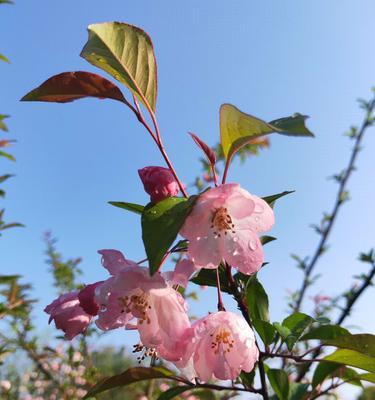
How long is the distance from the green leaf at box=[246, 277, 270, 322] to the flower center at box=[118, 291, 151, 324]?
0.33 metres

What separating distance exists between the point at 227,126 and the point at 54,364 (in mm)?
4299

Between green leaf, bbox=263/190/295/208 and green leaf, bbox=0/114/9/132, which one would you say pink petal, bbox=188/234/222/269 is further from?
green leaf, bbox=0/114/9/132

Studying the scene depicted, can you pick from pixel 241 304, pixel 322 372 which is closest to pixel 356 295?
pixel 322 372

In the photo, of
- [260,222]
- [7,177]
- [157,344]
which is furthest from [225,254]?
[7,177]

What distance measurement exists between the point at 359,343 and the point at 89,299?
0.62m

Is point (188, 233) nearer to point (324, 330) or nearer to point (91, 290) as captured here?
point (91, 290)

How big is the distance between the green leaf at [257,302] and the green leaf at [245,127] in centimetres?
41

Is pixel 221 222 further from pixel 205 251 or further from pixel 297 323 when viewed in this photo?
pixel 297 323

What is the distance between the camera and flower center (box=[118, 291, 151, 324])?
3.01 ft

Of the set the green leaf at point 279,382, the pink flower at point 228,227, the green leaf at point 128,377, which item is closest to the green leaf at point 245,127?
the pink flower at point 228,227

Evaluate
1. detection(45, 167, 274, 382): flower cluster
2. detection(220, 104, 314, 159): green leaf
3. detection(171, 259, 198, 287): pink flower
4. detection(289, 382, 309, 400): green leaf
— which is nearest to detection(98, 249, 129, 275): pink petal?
detection(45, 167, 274, 382): flower cluster

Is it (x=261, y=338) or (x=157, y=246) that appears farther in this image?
(x=261, y=338)

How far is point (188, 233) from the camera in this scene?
0.84 meters

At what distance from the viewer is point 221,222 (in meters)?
0.95
